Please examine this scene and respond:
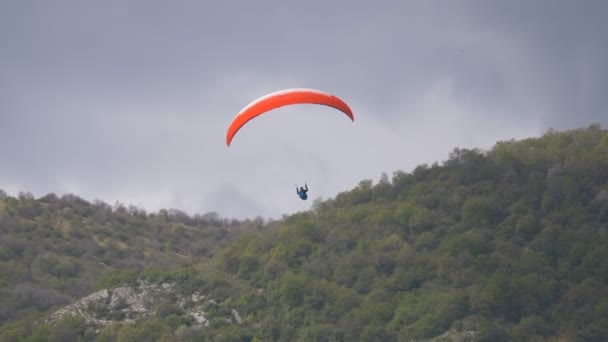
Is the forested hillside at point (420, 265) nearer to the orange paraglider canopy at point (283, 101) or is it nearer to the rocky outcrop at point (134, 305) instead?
the rocky outcrop at point (134, 305)

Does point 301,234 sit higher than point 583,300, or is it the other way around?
point 301,234

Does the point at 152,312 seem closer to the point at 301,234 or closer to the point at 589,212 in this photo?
the point at 301,234

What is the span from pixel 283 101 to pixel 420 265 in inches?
985

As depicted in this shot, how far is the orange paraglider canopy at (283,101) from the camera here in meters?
60.2

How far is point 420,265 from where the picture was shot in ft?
270

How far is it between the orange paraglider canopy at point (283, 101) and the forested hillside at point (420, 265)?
16326mm

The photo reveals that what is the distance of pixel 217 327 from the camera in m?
79.2

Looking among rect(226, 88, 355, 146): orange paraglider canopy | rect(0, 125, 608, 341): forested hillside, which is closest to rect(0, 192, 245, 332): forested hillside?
rect(0, 125, 608, 341): forested hillside

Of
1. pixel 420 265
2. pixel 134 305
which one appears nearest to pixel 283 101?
pixel 420 265

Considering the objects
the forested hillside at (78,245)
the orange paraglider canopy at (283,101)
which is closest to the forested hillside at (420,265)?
the forested hillside at (78,245)

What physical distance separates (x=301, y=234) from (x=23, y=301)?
18647mm

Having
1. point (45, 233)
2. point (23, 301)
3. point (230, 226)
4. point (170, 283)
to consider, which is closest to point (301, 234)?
point (170, 283)

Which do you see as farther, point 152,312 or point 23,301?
point 23,301

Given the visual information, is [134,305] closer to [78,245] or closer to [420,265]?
[420,265]
